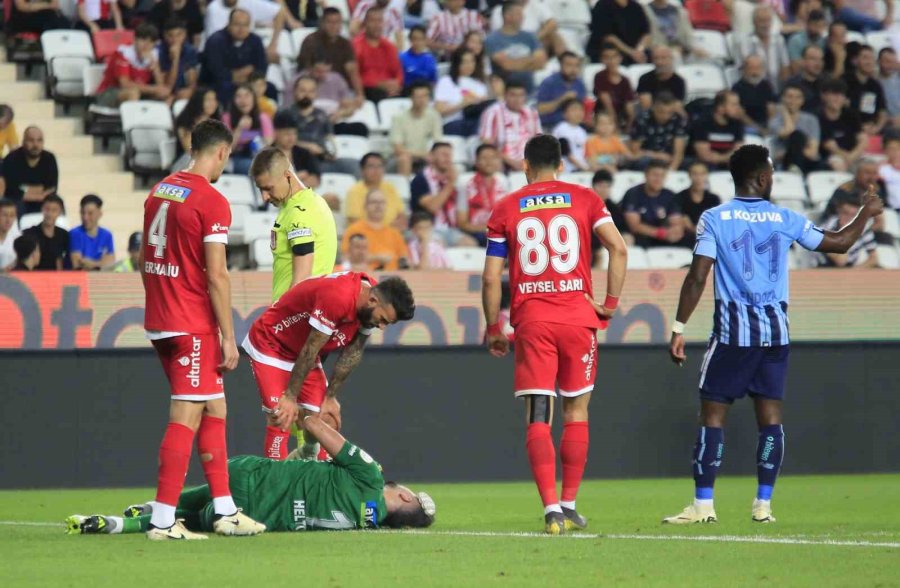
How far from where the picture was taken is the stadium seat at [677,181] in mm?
17953

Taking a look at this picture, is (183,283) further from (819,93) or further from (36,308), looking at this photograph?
(819,93)

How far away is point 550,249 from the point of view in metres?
8.63

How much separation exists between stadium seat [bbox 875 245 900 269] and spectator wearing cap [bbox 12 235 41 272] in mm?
9013

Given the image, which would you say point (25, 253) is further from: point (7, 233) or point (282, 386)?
point (282, 386)

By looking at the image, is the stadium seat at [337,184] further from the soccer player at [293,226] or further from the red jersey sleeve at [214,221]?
the red jersey sleeve at [214,221]

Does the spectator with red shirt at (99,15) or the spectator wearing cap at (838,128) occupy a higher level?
the spectator with red shirt at (99,15)

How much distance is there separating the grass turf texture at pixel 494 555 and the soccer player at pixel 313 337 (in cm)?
85

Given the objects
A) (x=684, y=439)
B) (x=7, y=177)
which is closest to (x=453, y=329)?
(x=684, y=439)

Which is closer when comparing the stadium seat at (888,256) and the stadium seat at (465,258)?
the stadium seat at (465,258)

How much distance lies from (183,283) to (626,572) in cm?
288

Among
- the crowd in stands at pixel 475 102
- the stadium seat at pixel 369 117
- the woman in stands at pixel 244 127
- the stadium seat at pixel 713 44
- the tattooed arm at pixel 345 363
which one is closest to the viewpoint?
the tattooed arm at pixel 345 363

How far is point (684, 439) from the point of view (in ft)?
46.2

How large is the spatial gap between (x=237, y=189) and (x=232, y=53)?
78.7 inches

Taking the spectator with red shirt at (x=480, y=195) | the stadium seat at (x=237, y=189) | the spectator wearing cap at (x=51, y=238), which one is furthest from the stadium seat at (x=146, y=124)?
the spectator with red shirt at (x=480, y=195)
